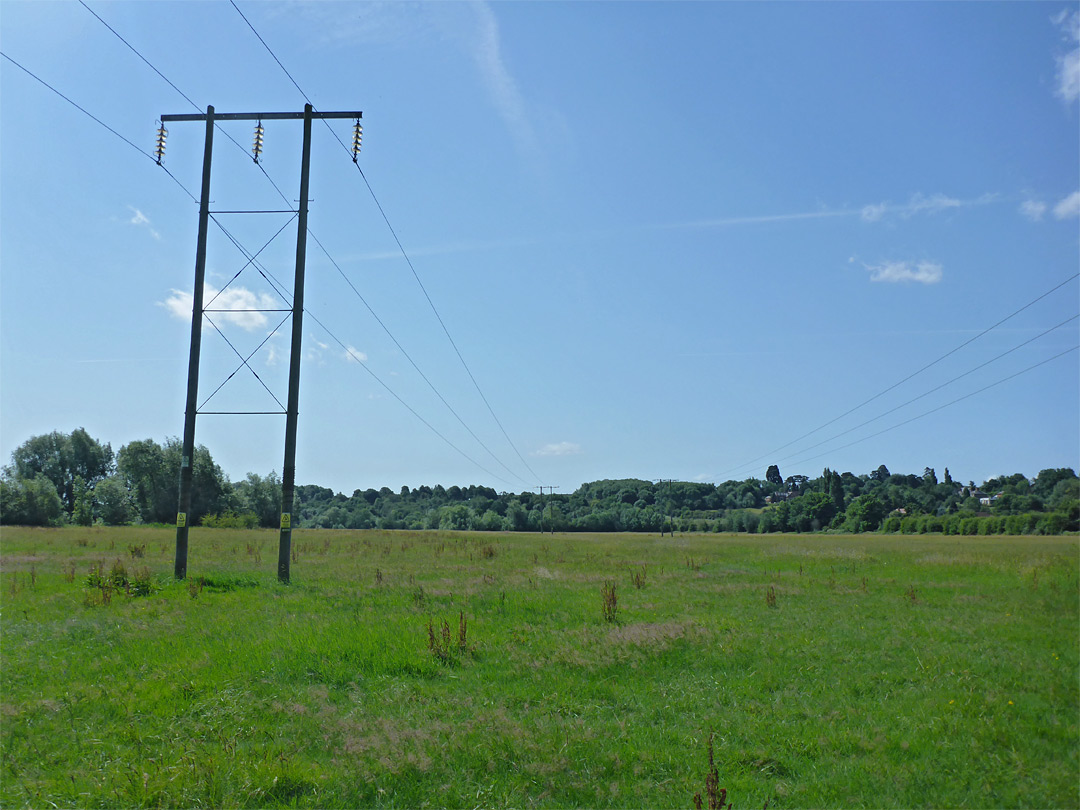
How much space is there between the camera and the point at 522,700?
9.04 metres

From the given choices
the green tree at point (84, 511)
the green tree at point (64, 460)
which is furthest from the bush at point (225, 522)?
the green tree at point (64, 460)

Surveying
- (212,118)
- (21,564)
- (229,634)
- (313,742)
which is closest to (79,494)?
(21,564)

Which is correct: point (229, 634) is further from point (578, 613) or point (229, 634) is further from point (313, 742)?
point (578, 613)

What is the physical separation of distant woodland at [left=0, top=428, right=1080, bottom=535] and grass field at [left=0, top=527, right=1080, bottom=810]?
55340 millimetres

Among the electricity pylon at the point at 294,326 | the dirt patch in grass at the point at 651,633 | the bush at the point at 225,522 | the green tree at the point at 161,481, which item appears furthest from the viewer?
the green tree at the point at 161,481

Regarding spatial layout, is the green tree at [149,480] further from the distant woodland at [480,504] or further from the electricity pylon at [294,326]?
the electricity pylon at [294,326]

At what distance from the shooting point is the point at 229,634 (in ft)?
39.7

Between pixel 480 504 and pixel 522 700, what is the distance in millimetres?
131471

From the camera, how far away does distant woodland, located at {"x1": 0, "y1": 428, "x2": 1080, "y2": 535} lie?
75438 mm

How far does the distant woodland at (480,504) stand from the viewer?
75438 mm

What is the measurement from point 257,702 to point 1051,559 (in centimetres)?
3048

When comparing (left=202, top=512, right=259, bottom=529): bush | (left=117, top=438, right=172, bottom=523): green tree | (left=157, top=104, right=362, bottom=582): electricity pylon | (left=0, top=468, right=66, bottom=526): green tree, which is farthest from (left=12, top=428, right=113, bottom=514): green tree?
(left=157, top=104, right=362, bottom=582): electricity pylon

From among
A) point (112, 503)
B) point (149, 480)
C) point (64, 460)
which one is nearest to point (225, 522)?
point (112, 503)

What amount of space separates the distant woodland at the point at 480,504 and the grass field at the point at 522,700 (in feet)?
182
